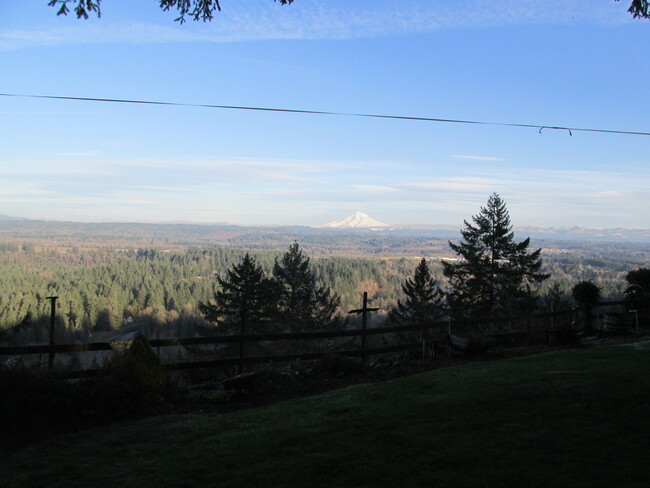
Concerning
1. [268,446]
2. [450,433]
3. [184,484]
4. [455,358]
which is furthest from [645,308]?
[184,484]

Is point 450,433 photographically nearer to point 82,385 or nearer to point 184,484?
point 184,484

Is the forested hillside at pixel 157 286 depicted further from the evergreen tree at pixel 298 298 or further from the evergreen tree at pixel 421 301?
the evergreen tree at pixel 298 298

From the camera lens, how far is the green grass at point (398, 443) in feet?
12.6

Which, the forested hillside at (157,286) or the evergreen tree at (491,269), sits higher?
the evergreen tree at (491,269)

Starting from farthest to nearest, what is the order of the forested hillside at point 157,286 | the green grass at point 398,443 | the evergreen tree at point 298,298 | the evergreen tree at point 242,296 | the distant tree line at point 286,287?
the forested hillside at point 157,286, the evergreen tree at point 298,298, the distant tree line at point 286,287, the evergreen tree at point 242,296, the green grass at point 398,443

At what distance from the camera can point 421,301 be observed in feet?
122

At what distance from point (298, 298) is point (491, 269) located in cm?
1318

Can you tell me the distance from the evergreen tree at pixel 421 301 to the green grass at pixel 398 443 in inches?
1178

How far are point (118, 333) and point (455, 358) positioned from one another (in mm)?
61403

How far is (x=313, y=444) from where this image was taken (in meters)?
4.77

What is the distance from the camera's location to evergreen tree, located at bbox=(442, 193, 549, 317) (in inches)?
1198

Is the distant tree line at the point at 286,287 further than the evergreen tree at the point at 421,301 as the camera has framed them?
No

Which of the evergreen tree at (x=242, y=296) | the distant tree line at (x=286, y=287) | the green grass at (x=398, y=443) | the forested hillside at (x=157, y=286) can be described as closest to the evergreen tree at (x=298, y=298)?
the distant tree line at (x=286, y=287)

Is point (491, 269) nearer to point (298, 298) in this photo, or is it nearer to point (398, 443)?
point (298, 298)
